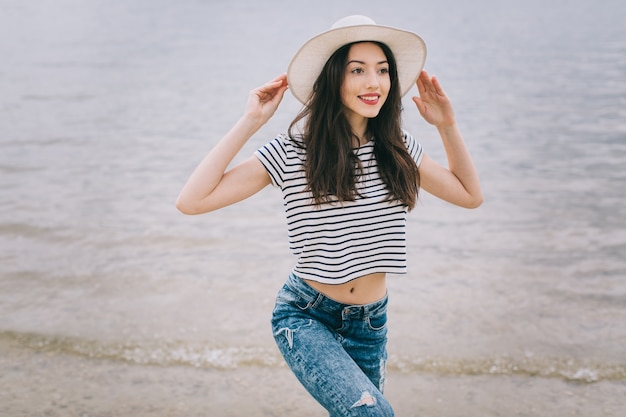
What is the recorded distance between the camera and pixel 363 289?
115 inches

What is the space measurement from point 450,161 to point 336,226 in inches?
25.6

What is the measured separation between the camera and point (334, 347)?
273 cm

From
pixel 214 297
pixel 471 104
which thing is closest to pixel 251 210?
pixel 214 297

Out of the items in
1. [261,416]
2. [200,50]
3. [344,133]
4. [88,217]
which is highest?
[200,50]

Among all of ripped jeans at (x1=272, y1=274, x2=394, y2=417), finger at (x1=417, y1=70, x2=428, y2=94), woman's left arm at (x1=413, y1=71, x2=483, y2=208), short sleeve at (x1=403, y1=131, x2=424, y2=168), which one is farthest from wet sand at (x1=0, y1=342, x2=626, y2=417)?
finger at (x1=417, y1=70, x2=428, y2=94)

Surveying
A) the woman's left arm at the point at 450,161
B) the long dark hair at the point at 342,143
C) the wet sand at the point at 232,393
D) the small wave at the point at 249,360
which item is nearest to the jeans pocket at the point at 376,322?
the long dark hair at the point at 342,143

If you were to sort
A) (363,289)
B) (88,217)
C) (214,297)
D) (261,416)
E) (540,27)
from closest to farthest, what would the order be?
(363,289), (261,416), (214,297), (88,217), (540,27)

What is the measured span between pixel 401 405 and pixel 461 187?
1705mm

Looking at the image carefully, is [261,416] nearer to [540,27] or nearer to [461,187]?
[461,187]

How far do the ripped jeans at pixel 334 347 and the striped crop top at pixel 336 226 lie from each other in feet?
0.40

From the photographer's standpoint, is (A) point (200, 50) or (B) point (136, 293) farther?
(A) point (200, 50)

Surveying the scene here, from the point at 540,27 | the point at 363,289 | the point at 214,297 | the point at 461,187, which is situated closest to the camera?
the point at 363,289

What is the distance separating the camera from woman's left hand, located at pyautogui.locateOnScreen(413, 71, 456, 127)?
313 centimetres

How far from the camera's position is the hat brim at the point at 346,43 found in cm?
284
